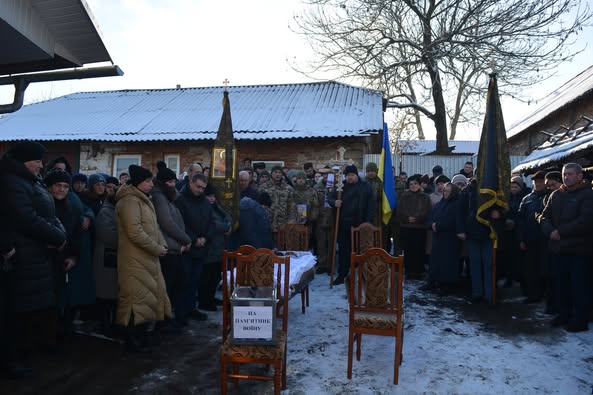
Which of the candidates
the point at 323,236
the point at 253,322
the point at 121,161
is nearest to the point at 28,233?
the point at 253,322

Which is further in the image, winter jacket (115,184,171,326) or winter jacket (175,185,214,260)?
winter jacket (175,185,214,260)

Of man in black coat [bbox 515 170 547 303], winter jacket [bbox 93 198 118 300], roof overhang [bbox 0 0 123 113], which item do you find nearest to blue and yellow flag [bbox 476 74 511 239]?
man in black coat [bbox 515 170 547 303]

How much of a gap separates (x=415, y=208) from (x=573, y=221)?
2.87 metres

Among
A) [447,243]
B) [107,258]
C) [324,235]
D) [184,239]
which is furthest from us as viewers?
[324,235]

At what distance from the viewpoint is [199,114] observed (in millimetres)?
15836

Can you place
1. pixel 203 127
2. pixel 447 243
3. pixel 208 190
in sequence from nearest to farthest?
pixel 208 190, pixel 447 243, pixel 203 127

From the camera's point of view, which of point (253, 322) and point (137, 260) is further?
point (137, 260)

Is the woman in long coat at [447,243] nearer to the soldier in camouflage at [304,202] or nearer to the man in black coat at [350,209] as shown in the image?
the man in black coat at [350,209]

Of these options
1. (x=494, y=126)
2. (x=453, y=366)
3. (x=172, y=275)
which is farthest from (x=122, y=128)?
(x=453, y=366)

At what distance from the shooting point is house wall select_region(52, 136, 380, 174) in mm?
13219

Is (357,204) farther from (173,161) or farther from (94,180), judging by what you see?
(173,161)

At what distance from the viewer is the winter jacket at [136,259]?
4086 millimetres

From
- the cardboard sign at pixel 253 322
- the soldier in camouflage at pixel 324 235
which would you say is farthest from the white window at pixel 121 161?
the cardboard sign at pixel 253 322

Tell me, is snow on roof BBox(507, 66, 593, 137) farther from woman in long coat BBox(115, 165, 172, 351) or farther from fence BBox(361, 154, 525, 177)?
woman in long coat BBox(115, 165, 172, 351)
